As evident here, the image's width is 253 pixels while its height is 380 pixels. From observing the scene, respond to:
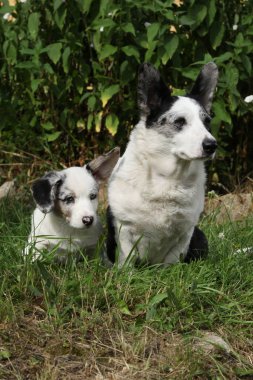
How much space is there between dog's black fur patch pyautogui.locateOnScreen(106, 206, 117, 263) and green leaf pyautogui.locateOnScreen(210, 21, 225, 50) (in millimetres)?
2472

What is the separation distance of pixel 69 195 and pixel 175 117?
2.67ft

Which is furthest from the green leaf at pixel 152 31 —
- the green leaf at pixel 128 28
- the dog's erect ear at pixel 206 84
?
the dog's erect ear at pixel 206 84

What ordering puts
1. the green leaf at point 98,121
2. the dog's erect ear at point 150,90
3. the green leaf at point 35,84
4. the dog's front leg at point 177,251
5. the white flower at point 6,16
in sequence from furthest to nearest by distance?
the green leaf at point 98,121, the white flower at point 6,16, the green leaf at point 35,84, the dog's front leg at point 177,251, the dog's erect ear at point 150,90

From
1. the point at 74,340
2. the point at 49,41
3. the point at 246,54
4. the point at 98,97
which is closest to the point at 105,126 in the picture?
the point at 98,97

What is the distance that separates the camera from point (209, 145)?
4.73 meters

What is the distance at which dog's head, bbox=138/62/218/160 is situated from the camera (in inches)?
189

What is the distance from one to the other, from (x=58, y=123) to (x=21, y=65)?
981 millimetres

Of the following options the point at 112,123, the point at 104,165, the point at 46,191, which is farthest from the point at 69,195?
the point at 112,123

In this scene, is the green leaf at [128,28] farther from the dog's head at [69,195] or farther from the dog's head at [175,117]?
the dog's head at [69,195]

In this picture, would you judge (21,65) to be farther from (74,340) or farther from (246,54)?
(74,340)

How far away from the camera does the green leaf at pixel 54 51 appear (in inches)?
273

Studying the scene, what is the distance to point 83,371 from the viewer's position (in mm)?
4098

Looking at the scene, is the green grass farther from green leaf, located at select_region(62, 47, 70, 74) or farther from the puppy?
green leaf, located at select_region(62, 47, 70, 74)

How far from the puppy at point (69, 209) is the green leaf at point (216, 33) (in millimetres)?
2259
